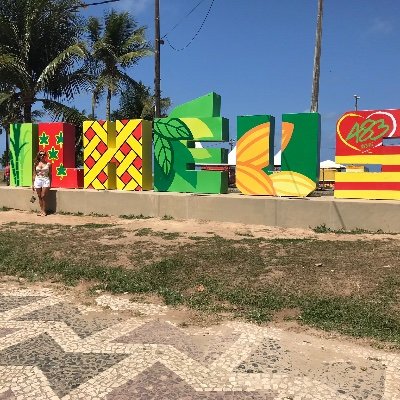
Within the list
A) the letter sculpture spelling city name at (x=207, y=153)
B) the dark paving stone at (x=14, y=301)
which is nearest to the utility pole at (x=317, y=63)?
the letter sculpture spelling city name at (x=207, y=153)

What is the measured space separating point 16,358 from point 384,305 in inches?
143

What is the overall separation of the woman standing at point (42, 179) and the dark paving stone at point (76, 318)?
7.52 meters

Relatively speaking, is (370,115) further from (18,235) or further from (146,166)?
(18,235)

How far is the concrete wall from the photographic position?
29.5 feet

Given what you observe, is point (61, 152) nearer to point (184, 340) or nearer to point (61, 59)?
point (61, 59)

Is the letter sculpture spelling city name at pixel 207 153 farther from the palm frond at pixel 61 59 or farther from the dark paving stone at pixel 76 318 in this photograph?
the dark paving stone at pixel 76 318

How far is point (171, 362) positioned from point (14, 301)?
2.53 m

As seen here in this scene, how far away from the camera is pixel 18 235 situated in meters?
9.16

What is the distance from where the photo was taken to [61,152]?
12.7m

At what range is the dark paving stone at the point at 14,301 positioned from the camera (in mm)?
5109

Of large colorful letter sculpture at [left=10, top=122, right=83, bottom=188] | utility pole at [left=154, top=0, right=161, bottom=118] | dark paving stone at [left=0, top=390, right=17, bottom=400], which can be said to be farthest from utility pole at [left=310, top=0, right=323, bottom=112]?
dark paving stone at [left=0, top=390, right=17, bottom=400]

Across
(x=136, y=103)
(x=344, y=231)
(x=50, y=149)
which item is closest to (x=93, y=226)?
(x=50, y=149)

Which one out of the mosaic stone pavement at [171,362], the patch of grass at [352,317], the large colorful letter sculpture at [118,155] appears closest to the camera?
the mosaic stone pavement at [171,362]

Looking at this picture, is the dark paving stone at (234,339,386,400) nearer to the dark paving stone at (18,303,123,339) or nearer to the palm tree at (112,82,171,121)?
the dark paving stone at (18,303,123,339)
